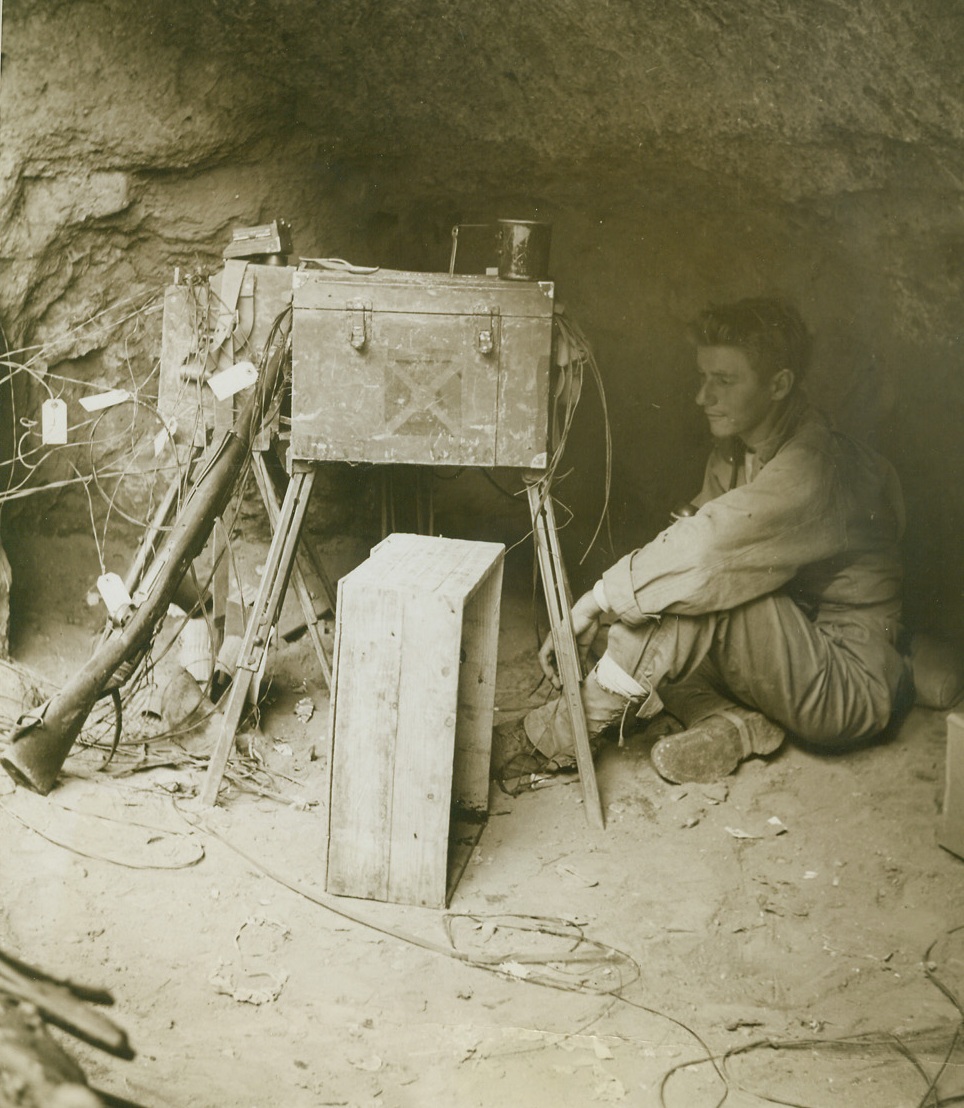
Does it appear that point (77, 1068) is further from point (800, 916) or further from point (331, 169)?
point (331, 169)

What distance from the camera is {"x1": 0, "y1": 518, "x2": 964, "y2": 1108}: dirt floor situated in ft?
7.96

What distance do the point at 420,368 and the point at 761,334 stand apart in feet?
4.13

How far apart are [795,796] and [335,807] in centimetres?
163

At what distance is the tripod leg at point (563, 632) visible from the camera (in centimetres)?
361

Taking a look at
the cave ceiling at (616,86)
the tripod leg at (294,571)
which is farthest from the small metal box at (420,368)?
the cave ceiling at (616,86)

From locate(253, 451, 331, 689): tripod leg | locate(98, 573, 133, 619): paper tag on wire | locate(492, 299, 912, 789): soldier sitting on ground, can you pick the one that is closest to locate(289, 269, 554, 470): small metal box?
locate(253, 451, 331, 689): tripod leg

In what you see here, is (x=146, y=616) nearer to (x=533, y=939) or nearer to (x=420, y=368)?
(x=420, y=368)

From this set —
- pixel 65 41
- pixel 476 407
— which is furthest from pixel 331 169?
pixel 476 407

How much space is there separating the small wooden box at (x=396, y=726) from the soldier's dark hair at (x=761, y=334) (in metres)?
1.37

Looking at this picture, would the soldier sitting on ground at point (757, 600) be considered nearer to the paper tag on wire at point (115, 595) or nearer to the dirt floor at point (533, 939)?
the dirt floor at point (533, 939)

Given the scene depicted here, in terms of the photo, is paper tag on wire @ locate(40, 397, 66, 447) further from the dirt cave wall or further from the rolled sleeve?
the rolled sleeve

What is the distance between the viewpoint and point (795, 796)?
378cm

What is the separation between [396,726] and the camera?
3074 millimetres

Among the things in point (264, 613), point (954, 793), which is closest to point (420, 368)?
point (264, 613)
